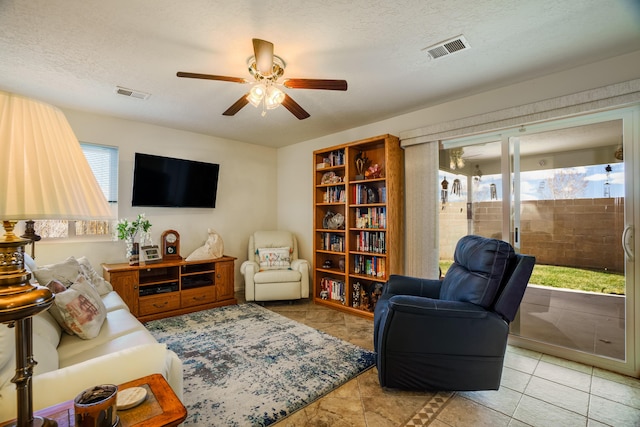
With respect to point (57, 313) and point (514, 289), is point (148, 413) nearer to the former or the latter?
point (57, 313)

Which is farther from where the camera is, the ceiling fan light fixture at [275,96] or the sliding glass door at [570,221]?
the sliding glass door at [570,221]

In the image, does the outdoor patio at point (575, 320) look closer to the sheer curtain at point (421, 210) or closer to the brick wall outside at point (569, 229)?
the brick wall outside at point (569, 229)

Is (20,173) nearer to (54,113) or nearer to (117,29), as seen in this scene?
(54,113)

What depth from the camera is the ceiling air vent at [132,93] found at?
2803 millimetres

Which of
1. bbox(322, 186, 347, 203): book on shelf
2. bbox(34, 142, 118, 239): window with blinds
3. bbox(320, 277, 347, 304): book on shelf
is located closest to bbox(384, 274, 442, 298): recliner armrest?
bbox(320, 277, 347, 304): book on shelf

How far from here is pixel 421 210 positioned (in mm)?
3307

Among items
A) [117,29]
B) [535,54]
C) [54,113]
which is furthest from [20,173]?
[535,54]

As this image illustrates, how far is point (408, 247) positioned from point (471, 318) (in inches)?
63.0

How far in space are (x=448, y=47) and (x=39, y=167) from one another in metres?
2.41

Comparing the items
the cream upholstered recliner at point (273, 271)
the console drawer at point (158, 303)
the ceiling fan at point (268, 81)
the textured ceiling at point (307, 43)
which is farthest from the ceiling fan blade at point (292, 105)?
the console drawer at point (158, 303)

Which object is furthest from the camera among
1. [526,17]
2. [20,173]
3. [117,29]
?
[117,29]

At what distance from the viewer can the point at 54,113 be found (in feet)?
2.73

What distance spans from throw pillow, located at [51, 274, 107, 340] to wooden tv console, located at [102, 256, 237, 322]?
1392 mm

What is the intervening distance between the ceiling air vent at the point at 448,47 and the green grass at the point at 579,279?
214 cm
